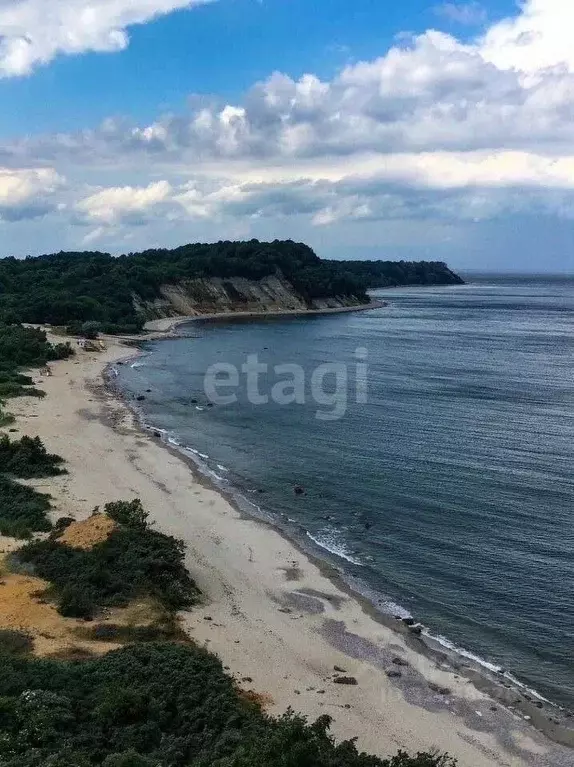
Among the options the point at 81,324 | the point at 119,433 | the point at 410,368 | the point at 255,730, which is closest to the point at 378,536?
the point at 255,730

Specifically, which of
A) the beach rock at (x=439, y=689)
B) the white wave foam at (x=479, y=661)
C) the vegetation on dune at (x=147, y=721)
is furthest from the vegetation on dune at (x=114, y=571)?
the beach rock at (x=439, y=689)

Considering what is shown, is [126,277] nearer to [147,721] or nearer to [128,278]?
[128,278]

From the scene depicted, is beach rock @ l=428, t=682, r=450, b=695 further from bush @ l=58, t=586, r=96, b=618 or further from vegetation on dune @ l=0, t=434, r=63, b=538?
vegetation on dune @ l=0, t=434, r=63, b=538

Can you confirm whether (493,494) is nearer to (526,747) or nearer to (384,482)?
(384,482)

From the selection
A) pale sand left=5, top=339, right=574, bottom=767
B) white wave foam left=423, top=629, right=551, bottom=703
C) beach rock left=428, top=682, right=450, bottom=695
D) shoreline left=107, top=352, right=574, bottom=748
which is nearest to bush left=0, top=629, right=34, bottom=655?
pale sand left=5, top=339, right=574, bottom=767

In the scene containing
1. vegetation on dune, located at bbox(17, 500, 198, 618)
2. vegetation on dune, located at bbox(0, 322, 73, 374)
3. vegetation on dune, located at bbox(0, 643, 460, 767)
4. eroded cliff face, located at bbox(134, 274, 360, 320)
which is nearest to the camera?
vegetation on dune, located at bbox(0, 643, 460, 767)
